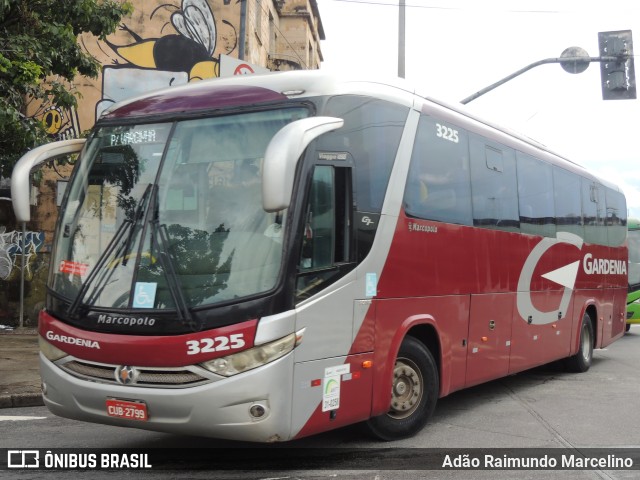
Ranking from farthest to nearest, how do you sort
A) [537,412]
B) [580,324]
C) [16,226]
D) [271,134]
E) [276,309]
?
[16,226] → [580,324] → [537,412] → [271,134] → [276,309]

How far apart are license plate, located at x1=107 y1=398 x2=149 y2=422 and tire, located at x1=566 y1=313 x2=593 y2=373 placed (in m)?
8.63

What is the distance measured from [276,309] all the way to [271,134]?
140cm

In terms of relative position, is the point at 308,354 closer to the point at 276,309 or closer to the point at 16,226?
the point at 276,309

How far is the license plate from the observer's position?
536cm

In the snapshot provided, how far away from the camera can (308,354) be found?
18.3 feet

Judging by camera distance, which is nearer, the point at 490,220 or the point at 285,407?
the point at 285,407

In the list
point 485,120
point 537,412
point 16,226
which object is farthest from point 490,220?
point 16,226

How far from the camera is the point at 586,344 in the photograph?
12555 millimetres

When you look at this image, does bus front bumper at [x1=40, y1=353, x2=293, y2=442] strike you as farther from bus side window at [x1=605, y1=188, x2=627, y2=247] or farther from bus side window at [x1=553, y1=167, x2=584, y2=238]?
bus side window at [x1=605, y1=188, x2=627, y2=247]

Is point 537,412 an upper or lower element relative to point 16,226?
lower

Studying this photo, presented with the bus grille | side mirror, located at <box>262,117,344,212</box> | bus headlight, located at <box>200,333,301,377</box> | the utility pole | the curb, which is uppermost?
the utility pole

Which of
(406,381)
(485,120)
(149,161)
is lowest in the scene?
(406,381)

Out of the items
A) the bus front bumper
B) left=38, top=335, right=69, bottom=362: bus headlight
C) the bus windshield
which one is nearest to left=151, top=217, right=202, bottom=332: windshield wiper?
A: the bus windshield

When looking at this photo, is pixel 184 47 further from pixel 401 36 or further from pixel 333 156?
pixel 333 156
